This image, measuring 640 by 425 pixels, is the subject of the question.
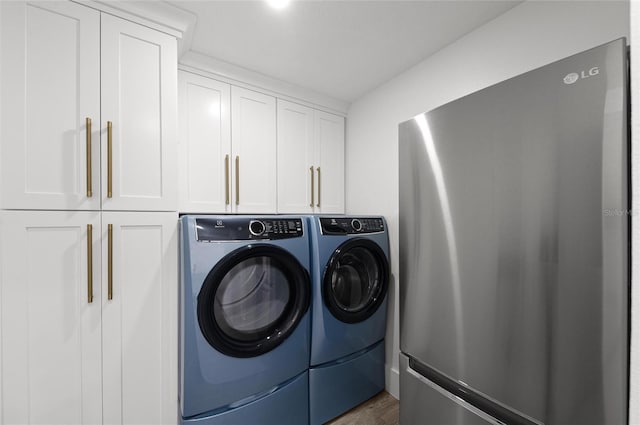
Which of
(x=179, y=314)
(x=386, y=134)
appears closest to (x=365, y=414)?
(x=179, y=314)

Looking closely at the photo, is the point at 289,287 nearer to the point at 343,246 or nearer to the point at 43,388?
the point at 343,246

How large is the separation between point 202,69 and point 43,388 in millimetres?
1869

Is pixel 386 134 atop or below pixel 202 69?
below

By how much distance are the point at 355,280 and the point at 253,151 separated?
1.20 meters

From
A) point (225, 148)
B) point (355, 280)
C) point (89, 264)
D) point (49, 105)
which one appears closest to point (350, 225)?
point (355, 280)

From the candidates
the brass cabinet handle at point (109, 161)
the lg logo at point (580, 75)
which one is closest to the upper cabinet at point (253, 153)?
the brass cabinet handle at point (109, 161)

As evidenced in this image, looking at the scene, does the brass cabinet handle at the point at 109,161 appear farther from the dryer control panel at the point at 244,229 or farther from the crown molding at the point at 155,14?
the crown molding at the point at 155,14

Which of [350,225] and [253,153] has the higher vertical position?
[253,153]

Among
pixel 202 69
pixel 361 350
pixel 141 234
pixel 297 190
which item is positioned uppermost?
pixel 202 69

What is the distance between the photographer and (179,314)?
1.43m

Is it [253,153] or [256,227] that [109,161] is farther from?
[253,153]

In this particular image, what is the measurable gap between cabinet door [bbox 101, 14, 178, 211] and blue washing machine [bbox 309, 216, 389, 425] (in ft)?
2.84

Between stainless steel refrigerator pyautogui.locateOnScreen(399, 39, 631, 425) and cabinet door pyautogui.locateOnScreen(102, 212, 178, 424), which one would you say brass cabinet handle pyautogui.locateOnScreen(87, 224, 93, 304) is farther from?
stainless steel refrigerator pyautogui.locateOnScreen(399, 39, 631, 425)

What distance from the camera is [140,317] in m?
1.34
